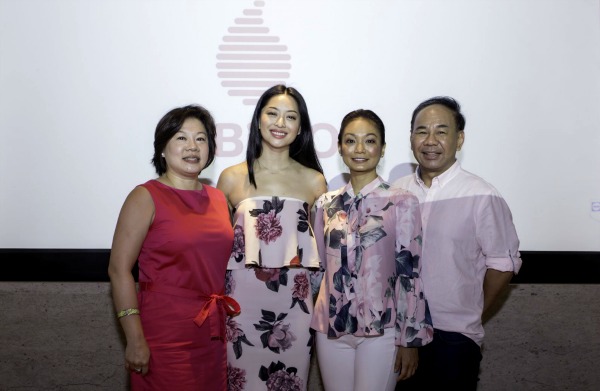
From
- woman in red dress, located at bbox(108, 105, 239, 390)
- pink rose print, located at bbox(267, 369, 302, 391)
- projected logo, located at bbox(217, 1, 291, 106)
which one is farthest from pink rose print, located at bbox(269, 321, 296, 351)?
projected logo, located at bbox(217, 1, 291, 106)

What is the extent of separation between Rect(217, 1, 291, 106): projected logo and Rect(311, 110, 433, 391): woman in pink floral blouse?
2.96 feet

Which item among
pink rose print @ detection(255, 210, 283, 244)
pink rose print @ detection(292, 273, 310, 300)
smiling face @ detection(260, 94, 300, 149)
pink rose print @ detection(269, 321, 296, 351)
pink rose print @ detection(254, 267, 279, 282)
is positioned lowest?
pink rose print @ detection(269, 321, 296, 351)

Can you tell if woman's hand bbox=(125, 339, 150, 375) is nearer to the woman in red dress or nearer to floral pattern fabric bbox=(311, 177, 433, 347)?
the woman in red dress

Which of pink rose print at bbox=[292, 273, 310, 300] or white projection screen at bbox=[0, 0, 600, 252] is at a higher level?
white projection screen at bbox=[0, 0, 600, 252]

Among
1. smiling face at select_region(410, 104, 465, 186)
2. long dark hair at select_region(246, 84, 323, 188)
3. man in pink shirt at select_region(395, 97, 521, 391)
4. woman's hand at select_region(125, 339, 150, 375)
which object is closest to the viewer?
woman's hand at select_region(125, 339, 150, 375)

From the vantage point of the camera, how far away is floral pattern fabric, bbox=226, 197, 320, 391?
7.48 ft

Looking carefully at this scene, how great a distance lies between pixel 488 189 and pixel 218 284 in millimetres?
1122

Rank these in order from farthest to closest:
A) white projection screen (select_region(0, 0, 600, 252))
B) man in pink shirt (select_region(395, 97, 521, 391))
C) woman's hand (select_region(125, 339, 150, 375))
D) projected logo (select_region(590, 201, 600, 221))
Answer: projected logo (select_region(590, 201, 600, 221)) < white projection screen (select_region(0, 0, 600, 252)) < man in pink shirt (select_region(395, 97, 521, 391)) < woman's hand (select_region(125, 339, 150, 375))

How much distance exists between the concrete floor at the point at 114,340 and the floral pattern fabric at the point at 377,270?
122cm

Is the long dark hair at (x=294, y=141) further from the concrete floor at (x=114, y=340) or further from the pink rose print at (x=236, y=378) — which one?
the concrete floor at (x=114, y=340)

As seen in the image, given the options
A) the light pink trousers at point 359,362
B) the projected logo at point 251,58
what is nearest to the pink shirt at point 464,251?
the light pink trousers at point 359,362

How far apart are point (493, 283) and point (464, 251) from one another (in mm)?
215

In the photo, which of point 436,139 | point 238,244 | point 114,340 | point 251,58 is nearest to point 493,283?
point 436,139

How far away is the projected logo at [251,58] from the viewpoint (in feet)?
9.46
